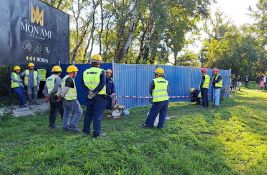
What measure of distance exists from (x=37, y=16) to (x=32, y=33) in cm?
86

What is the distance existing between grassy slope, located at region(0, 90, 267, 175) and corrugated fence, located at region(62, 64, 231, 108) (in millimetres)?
3139

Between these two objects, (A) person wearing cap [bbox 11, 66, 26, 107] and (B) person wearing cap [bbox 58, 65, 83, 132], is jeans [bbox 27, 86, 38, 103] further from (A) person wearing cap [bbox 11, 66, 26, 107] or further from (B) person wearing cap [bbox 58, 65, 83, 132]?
(B) person wearing cap [bbox 58, 65, 83, 132]

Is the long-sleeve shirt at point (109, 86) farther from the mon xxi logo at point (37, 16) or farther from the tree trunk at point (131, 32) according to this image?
the tree trunk at point (131, 32)

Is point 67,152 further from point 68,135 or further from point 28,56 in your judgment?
point 28,56

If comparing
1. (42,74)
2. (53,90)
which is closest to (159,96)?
(53,90)

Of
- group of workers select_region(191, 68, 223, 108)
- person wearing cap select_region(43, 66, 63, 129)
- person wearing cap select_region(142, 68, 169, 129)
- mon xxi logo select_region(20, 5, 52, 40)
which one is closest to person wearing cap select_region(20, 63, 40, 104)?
mon xxi logo select_region(20, 5, 52, 40)

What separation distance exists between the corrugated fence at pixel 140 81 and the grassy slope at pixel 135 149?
3.14 metres

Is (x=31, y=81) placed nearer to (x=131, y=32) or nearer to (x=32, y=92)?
→ (x=32, y=92)

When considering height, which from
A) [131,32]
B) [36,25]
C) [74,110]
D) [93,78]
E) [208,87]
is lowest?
[74,110]

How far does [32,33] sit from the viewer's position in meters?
15.7

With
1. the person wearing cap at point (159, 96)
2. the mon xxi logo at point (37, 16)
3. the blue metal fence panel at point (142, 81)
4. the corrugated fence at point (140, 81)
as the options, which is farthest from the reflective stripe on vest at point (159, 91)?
the mon xxi logo at point (37, 16)

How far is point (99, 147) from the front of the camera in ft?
25.2

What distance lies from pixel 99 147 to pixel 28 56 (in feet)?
29.7

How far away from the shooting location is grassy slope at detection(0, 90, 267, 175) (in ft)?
22.1
